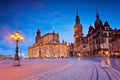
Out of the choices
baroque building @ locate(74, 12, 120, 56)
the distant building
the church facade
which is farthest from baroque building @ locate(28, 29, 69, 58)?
the distant building

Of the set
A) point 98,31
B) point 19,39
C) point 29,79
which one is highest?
point 98,31

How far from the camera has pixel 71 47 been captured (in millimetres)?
125312

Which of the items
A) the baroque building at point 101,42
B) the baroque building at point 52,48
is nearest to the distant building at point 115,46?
→ the baroque building at point 101,42

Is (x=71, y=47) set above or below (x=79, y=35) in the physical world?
below

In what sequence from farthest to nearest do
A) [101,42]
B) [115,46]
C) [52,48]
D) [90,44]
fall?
[52,48]
[90,44]
[101,42]
[115,46]

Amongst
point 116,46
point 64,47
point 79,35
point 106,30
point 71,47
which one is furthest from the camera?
point 71,47

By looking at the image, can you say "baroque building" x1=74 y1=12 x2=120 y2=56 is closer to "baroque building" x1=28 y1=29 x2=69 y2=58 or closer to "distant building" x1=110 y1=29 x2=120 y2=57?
"distant building" x1=110 y1=29 x2=120 y2=57

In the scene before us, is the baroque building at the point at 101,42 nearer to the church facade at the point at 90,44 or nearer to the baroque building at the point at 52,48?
the church facade at the point at 90,44

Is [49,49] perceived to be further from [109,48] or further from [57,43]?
[109,48]

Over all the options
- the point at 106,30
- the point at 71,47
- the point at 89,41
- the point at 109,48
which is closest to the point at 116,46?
the point at 109,48

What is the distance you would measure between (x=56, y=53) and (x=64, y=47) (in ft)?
24.2

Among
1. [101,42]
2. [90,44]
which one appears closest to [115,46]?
[101,42]

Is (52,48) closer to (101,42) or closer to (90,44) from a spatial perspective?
(90,44)

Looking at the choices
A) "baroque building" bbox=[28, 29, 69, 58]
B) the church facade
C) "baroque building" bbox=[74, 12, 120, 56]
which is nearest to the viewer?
"baroque building" bbox=[74, 12, 120, 56]
